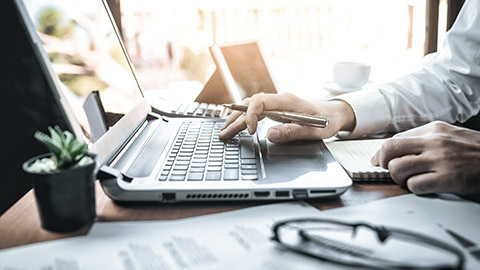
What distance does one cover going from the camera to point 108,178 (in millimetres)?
512

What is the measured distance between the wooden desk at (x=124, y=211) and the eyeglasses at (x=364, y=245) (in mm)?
88

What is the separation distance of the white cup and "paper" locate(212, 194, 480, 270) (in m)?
0.74

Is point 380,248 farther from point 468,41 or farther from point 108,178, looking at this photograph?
point 468,41

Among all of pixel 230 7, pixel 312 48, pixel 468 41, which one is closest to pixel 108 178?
pixel 468 41

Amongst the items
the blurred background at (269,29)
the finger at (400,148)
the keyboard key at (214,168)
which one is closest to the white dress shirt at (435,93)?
the finger at (400,148)

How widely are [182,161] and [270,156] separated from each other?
13cm

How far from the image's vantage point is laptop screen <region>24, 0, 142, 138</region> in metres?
0.55

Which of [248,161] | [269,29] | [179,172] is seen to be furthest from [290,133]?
[269,29]

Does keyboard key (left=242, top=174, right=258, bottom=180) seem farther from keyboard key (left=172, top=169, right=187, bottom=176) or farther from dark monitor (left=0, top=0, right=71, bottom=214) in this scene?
dark monitor (left=0, top=0, right=71, bottom=214)

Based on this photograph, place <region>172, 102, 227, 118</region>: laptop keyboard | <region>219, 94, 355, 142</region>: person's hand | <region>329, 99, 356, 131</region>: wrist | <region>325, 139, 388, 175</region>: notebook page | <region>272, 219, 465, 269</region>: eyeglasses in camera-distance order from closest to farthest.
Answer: <region>272, 219, 465, 269</region>: eyeglasses, <region>325, 139, 388, 175</region>: notebook page, <region>219, 94, 355, 142</region>: person's hand, <region>329, 99, 356, 131</region>: wrist, <region>172, 102, 227, 118</region>: laptop keyboard

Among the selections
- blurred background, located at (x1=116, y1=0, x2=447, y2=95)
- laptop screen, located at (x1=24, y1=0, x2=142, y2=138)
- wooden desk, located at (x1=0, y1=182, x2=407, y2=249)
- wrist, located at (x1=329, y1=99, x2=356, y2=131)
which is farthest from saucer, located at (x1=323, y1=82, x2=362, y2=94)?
blurred background, located at (x1=116, y1=0, x2=447, y2=95)

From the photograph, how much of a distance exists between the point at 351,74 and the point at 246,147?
2.10 ft

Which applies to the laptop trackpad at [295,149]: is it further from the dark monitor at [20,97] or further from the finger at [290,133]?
the dark monitor at [20,97]

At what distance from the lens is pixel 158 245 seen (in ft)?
1.32
